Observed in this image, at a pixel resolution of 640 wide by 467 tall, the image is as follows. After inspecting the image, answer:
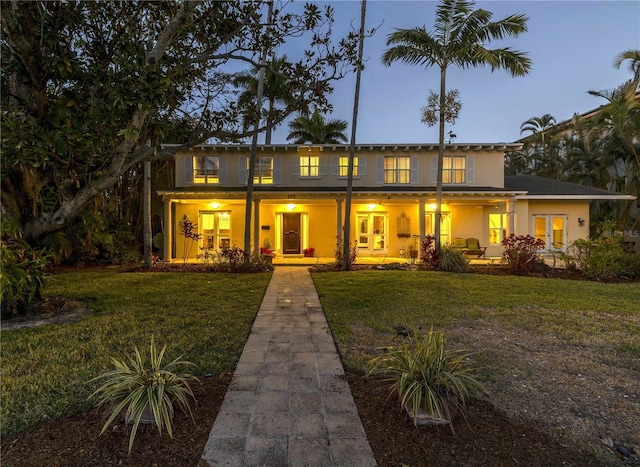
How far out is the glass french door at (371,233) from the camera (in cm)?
1573

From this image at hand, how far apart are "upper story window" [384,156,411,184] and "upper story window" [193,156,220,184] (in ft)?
25.7

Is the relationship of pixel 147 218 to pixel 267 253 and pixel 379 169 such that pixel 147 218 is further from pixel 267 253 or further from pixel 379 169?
pixel 379 169

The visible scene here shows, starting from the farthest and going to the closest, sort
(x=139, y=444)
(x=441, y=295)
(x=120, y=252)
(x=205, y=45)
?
1. (x=120, y=252)
2. (x=441, y=295)
3. (x=205, y=45)
4. (x=139, y=444)

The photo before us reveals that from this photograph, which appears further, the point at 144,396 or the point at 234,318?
the point at 234,318

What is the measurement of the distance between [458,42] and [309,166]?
7.51 metres

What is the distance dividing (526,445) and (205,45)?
7.25 meters

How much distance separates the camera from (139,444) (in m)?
2.33

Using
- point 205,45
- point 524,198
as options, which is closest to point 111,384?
point 205,45

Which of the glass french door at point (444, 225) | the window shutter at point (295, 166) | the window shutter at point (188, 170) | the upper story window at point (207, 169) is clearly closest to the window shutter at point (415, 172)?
the glass french door at point (444, 225)

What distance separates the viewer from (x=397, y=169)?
50.2 feet

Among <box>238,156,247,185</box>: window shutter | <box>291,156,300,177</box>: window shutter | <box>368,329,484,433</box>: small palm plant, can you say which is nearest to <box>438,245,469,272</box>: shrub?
<box>291,156,300,177</box>: window shutter

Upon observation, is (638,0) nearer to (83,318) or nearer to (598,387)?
(598,387)

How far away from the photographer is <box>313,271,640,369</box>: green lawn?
4738 mm

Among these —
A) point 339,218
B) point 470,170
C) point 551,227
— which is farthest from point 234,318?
point 551,227
